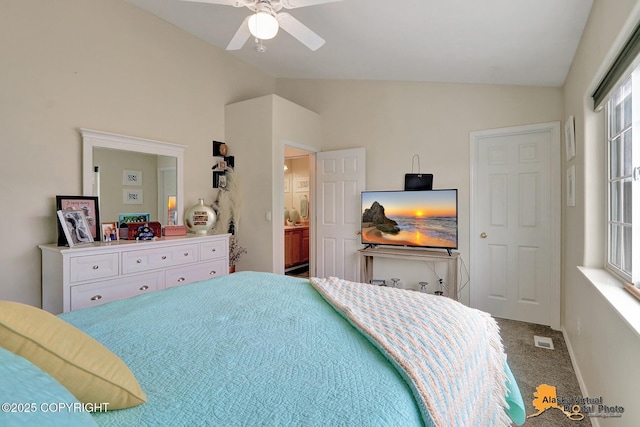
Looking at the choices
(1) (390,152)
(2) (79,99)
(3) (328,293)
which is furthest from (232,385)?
(1) (390,152)

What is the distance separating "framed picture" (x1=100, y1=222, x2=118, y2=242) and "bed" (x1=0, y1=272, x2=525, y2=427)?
5.05ft

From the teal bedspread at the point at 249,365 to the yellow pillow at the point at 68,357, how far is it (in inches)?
1.9

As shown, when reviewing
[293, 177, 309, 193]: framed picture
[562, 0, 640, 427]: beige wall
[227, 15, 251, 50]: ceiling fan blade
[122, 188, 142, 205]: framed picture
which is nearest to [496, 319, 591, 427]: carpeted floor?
A: [562, 0, 640, 427]: beige wall

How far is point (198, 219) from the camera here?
11.4ft

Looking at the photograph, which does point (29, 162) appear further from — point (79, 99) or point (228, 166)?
point (228, 166)

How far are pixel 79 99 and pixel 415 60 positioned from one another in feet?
10.2

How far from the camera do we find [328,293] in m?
1.64

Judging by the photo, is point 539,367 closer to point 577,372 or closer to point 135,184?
point 577,372

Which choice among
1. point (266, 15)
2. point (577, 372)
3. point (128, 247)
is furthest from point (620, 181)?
point (128, 247)

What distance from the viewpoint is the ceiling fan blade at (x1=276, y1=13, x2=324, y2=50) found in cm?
218

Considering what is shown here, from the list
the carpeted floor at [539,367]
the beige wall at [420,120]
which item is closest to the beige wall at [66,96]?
the beige wall at [420,120]

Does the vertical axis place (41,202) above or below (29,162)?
below

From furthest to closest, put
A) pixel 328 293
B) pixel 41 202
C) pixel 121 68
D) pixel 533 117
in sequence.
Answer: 1. pixel 533 117
2. pixel 121 68
3. pixel 41 202
4. pixel 328 293

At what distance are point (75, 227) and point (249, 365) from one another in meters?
2.37
